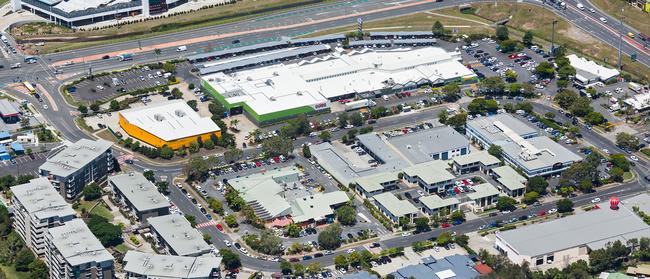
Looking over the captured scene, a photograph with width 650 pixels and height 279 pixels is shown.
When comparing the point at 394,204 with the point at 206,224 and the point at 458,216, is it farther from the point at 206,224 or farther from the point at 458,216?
the point at 206,224

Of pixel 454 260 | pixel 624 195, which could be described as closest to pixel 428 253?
pixel 454 260

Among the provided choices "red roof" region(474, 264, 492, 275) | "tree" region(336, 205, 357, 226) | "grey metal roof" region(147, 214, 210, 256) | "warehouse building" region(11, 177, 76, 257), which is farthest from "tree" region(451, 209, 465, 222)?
"warehouse building" region(11, 177, 76, 257)

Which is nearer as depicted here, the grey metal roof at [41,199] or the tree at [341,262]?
the tree at [341,262]

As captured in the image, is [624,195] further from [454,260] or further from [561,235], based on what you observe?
[454,260]

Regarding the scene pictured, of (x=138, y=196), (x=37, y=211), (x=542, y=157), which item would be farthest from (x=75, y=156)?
(x=542, y=157)

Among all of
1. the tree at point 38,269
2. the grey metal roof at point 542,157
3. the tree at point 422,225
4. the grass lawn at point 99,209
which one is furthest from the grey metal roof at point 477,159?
the tree at point 38,269

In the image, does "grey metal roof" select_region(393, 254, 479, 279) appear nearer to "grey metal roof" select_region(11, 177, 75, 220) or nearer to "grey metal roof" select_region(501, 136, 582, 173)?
"grey metal roof" select_region(501, 136, 582, 173)

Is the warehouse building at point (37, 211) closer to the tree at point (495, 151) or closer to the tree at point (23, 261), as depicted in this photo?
the tree at point (23, 261)
